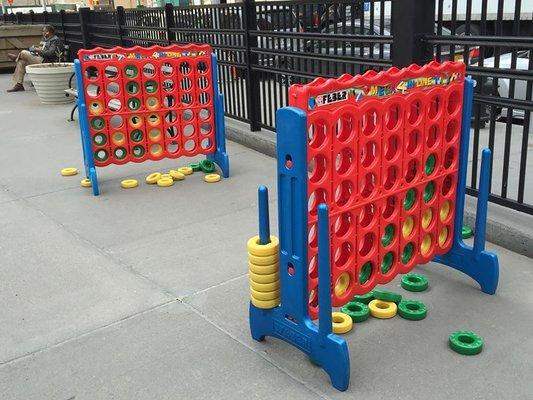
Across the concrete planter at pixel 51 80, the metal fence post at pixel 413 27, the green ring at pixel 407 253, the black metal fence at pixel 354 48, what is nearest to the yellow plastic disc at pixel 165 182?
the black metal fence at pixel 354 48

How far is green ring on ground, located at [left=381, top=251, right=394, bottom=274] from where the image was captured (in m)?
3.45

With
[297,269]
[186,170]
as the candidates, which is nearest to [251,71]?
[186,170]

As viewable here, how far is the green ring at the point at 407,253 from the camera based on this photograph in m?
3.57

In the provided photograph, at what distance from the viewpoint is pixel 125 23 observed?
38.1 ft

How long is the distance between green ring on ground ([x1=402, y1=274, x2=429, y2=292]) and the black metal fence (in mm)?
1215

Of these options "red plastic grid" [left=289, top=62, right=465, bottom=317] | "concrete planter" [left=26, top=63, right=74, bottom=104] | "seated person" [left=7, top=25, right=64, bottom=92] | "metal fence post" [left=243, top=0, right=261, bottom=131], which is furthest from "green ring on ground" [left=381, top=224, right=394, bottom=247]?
"seated person" [left=7, top=25, right=64, bottom=92]

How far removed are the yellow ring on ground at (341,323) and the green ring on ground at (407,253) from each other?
50 cm

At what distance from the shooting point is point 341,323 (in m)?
3.38

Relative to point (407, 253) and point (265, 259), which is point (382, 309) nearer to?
point (407, 253)

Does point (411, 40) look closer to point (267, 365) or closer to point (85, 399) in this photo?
point (267, 365)

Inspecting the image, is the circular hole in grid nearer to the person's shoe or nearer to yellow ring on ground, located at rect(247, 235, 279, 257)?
yellow ring on ground, located at rect(247, 235, 279, 257)

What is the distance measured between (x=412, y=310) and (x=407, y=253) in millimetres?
342

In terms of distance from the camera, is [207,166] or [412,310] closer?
[412,310]

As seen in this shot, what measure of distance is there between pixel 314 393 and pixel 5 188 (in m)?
4.94
